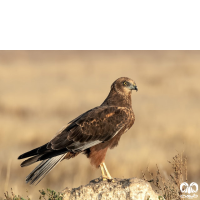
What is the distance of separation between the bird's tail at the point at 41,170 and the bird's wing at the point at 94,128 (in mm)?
268

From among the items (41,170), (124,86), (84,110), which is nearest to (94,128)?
(124,86)

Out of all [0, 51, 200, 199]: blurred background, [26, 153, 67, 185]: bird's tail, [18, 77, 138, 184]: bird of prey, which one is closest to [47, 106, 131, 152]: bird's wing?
[18, 77, 138, 184]: bird of prey

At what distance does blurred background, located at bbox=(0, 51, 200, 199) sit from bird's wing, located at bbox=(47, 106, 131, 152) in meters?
1.12

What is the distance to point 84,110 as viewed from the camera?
16469 mm

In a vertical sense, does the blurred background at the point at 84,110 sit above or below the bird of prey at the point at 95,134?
above

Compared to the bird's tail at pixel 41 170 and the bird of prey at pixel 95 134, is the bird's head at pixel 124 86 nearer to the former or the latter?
the bird of prey at pixel 95 134

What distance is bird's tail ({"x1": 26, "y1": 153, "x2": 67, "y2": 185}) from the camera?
253 inches

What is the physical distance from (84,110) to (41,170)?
394 inches

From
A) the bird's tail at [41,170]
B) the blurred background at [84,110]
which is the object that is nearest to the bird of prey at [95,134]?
the bird's tail at [41,170]

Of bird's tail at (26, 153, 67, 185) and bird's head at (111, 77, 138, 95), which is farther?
bird's head at (111, 77, 138, 95)

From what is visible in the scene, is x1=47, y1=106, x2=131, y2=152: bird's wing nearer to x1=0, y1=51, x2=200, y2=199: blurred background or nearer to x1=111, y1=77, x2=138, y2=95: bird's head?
x1=111, y1=77, x2=138, y2=95: bird's head

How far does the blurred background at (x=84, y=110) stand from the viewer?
34.4ft

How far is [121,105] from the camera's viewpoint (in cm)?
720

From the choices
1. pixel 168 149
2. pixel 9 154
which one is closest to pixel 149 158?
pixel 168 149
